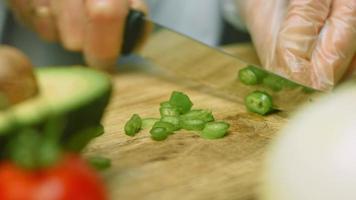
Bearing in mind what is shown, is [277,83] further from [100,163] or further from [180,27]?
[180,27]

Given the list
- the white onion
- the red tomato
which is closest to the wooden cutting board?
the white onion

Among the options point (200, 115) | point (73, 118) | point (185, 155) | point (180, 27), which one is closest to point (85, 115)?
point (73, 118)

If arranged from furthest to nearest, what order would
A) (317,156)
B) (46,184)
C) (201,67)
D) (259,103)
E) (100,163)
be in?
(201,67)
(259,103)
(100,163)
(317,156)
(46,184)

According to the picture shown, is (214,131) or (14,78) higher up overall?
(14,78)

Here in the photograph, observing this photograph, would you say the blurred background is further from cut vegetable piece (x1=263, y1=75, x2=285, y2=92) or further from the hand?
the hand

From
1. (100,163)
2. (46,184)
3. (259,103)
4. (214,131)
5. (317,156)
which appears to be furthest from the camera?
(259,103)

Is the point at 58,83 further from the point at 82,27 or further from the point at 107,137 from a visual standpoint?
the point at 82,27

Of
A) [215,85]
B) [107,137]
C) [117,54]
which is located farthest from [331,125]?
[117,54]
